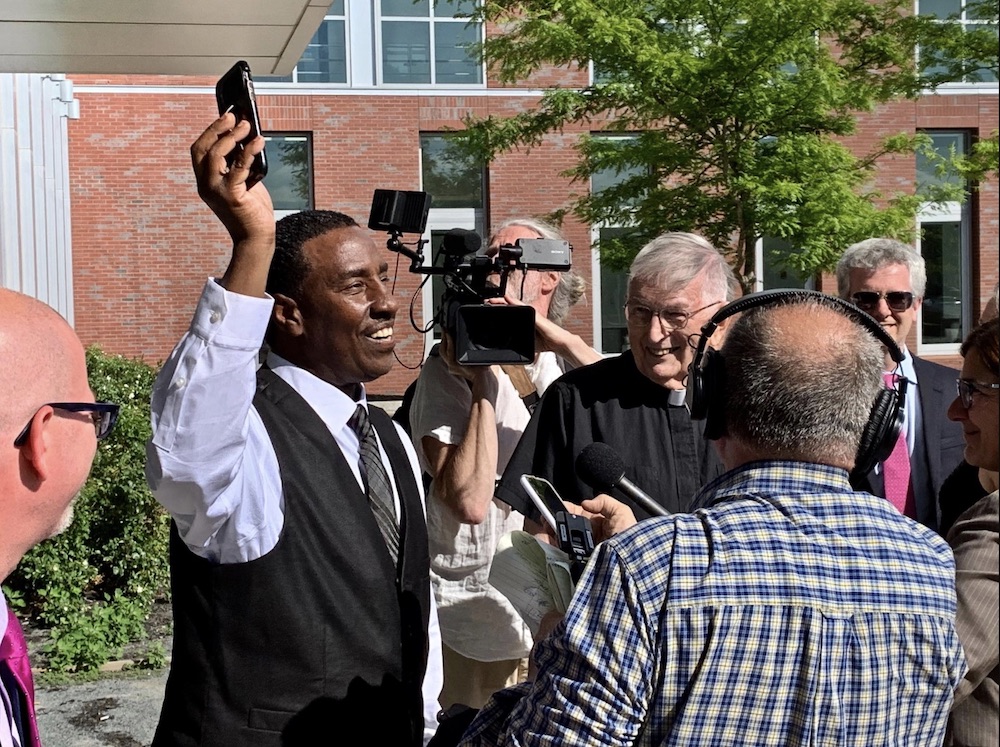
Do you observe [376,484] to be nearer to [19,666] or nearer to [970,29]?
[19,666]

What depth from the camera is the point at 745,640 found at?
1526mm

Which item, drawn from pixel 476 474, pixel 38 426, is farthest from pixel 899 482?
pixel 38 426

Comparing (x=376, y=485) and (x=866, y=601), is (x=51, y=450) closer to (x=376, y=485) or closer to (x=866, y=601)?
(x=376, y=485)

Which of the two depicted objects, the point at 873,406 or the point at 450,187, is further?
the point at 450,187

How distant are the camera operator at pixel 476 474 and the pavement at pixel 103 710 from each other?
2312 millimetres

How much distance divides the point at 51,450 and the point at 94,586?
6052mm

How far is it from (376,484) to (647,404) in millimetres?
1096

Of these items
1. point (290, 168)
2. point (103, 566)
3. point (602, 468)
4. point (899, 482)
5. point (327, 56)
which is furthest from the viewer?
point (290, 168)

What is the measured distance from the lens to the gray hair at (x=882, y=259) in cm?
420

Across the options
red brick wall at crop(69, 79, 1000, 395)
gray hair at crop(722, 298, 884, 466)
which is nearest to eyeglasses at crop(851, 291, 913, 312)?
gray hair at crop(722, 298, 884, 466)

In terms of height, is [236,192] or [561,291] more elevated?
[236,192]

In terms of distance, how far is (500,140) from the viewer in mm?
14938

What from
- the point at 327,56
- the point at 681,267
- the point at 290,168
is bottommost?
the point at 681,267

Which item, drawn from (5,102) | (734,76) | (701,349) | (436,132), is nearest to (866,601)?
(701,349)
